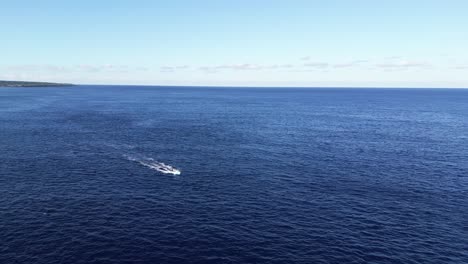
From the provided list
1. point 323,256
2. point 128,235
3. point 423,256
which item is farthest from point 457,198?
point 128,235

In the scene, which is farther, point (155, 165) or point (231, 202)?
point (155, 165)

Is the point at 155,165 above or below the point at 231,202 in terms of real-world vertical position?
above

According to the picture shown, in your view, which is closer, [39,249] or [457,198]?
[39,249]

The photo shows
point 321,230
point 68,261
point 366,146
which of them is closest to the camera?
point 68,261

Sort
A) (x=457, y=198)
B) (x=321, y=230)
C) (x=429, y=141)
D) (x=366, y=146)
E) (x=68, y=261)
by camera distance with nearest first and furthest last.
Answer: (x=68, y=261)
(x=321, y=230)
(x=457, y=198)
(x=366, y=146)
(x=429, y=141)

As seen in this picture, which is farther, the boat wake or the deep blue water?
the boat wake

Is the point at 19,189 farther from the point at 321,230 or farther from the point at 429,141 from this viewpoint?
the point at 429,141

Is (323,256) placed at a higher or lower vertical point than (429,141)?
lower

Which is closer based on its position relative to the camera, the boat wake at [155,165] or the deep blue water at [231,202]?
the deep blue water at [231,202]
